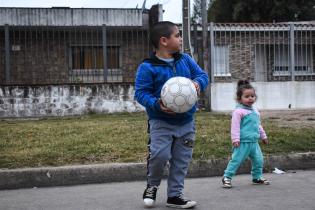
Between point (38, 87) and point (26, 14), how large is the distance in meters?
6.05

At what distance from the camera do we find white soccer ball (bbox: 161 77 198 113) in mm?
4867

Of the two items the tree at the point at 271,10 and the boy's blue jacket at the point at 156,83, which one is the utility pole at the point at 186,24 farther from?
the tree at the point at 271,10

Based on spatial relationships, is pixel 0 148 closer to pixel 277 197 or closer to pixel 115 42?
pixel 277 197

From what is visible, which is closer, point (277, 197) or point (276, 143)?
point (277, 197)

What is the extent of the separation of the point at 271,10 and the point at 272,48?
21.5 m

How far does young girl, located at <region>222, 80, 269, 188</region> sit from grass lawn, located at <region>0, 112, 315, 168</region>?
42.7 inches

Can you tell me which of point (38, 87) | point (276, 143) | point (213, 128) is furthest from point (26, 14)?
point (276, 143)

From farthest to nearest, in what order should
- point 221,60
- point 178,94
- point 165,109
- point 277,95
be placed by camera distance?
point 221,60 → point 277,95 → point 165,109 → point 178,94

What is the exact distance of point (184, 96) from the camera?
491 centimetres

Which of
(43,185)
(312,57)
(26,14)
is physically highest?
(26,14)

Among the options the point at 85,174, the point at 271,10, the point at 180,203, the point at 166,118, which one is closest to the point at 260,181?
the point at 180,203

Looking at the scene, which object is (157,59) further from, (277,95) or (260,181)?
(277,95)

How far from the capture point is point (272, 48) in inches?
680

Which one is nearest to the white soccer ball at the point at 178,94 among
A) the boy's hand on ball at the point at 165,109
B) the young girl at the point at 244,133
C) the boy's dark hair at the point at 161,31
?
the boy's hand on ball at the point at 165,109
